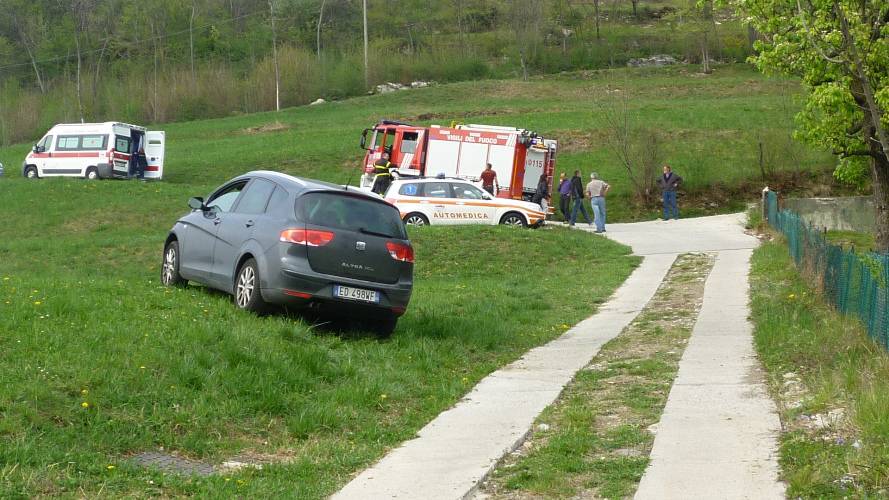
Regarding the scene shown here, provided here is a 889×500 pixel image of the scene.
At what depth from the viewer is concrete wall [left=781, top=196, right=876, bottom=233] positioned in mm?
28906

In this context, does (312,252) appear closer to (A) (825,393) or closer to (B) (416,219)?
(A) (825,393)

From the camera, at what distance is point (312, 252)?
34.5ft

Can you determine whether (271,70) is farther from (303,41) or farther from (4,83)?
(4,83)

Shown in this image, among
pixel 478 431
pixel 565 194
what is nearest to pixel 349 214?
pixel 478 431

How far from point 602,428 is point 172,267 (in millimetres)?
7021

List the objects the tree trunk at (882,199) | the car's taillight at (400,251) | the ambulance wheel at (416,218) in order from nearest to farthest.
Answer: the car's taillight at (400,251) < the tree trunk at (882,199) < the ambulance wheel at (416,218)

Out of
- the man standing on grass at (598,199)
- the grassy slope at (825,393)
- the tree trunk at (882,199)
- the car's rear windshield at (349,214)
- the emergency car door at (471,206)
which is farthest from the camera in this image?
the man standing on grass at (598,199)

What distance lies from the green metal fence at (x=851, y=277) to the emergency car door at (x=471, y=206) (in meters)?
10.5

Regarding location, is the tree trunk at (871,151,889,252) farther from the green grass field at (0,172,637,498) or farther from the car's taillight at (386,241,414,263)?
the car's taillight at (386,241,414,263)

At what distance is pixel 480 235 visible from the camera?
72.3 ft

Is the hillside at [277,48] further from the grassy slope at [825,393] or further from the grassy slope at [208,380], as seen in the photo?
the grassy slope at [208,380]

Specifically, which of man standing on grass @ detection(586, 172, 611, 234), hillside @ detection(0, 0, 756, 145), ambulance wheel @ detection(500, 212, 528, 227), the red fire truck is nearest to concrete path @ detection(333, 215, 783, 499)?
ambulance wheel @ detection(500, 212, 528, 227)

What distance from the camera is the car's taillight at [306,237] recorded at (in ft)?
34.4

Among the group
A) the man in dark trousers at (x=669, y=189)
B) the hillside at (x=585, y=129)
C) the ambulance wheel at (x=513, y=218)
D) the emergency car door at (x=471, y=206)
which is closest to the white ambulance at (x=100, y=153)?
the hillside at (x=585, y=129)
